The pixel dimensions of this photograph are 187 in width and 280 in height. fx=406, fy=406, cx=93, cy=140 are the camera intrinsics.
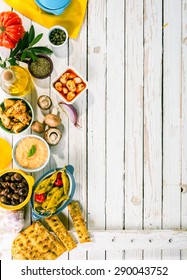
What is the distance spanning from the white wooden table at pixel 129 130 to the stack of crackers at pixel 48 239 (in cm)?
5

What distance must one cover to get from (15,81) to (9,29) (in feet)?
0.64

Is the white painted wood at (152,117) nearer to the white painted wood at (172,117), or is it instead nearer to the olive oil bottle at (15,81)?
the white painted wood at (172,117)

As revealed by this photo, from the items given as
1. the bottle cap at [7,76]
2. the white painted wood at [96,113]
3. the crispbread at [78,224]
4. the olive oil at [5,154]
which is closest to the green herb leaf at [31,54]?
the bottle cap at [7,76]

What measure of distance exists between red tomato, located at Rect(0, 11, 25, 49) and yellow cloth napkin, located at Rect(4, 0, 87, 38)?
0.27ft

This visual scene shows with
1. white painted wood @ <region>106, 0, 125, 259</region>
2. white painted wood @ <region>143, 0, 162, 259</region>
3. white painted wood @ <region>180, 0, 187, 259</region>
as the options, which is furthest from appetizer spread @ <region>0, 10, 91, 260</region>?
white painted wood @ <region>180, 0, 187, 259</region>

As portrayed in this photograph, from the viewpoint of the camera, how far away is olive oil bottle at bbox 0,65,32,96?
4.84 feet

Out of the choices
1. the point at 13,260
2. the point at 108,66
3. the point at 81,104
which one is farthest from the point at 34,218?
the point at 108,66

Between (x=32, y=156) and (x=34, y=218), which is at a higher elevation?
(x=32, y=156)

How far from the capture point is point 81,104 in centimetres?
164

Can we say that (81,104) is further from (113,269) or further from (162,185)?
(113,269)

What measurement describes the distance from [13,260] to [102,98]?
0.74 m

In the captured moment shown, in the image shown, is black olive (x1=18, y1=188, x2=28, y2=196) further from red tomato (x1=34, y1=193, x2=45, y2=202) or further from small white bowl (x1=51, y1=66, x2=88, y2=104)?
small white bowl (x1=51, y1=66, x2=88, y2=104)

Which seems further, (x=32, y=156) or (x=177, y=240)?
(x=177, y=240)

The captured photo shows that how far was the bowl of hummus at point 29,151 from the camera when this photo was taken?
60.2 inches
